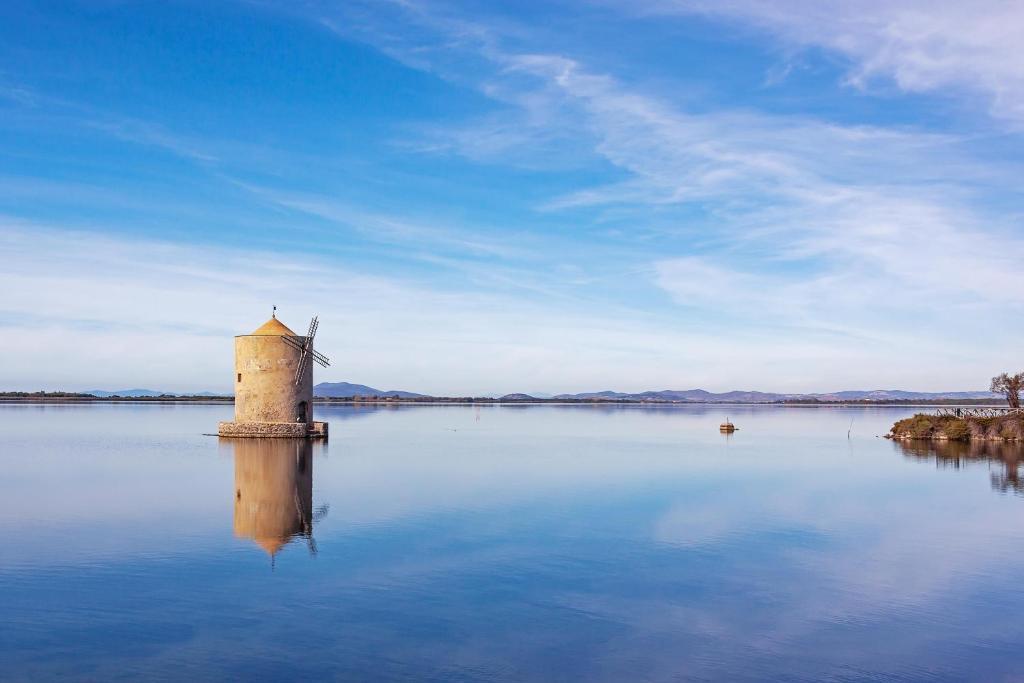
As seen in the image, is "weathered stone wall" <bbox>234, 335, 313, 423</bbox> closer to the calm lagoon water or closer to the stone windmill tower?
the stone windmill tower

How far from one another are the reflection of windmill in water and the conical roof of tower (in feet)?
16.2

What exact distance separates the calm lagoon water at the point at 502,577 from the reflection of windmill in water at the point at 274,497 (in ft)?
0.33

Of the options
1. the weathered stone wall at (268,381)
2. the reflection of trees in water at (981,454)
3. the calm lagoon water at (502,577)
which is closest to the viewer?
the calm lagoon water at (502,577)

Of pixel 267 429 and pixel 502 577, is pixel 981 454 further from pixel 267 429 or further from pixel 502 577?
pixel 502 577

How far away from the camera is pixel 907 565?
13.0 metres

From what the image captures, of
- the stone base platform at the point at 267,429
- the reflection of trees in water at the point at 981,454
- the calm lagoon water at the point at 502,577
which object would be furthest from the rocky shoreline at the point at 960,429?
the stone base platform at the point at 267,429

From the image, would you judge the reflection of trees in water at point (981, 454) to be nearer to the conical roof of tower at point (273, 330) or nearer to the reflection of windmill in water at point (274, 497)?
the reflection of windmill in water at point (274, 497)

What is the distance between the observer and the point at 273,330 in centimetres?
3416

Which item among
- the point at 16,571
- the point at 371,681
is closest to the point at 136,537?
the point at 16,571

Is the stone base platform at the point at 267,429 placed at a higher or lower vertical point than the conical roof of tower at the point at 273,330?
lower

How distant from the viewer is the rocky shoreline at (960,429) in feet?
141

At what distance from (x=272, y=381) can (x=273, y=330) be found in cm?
203

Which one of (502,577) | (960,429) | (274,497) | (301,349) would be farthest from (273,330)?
(960,429)

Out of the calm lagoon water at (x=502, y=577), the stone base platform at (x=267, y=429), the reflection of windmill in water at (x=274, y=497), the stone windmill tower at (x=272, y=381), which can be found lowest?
the calm lagoon water at (x=502, y=577)
